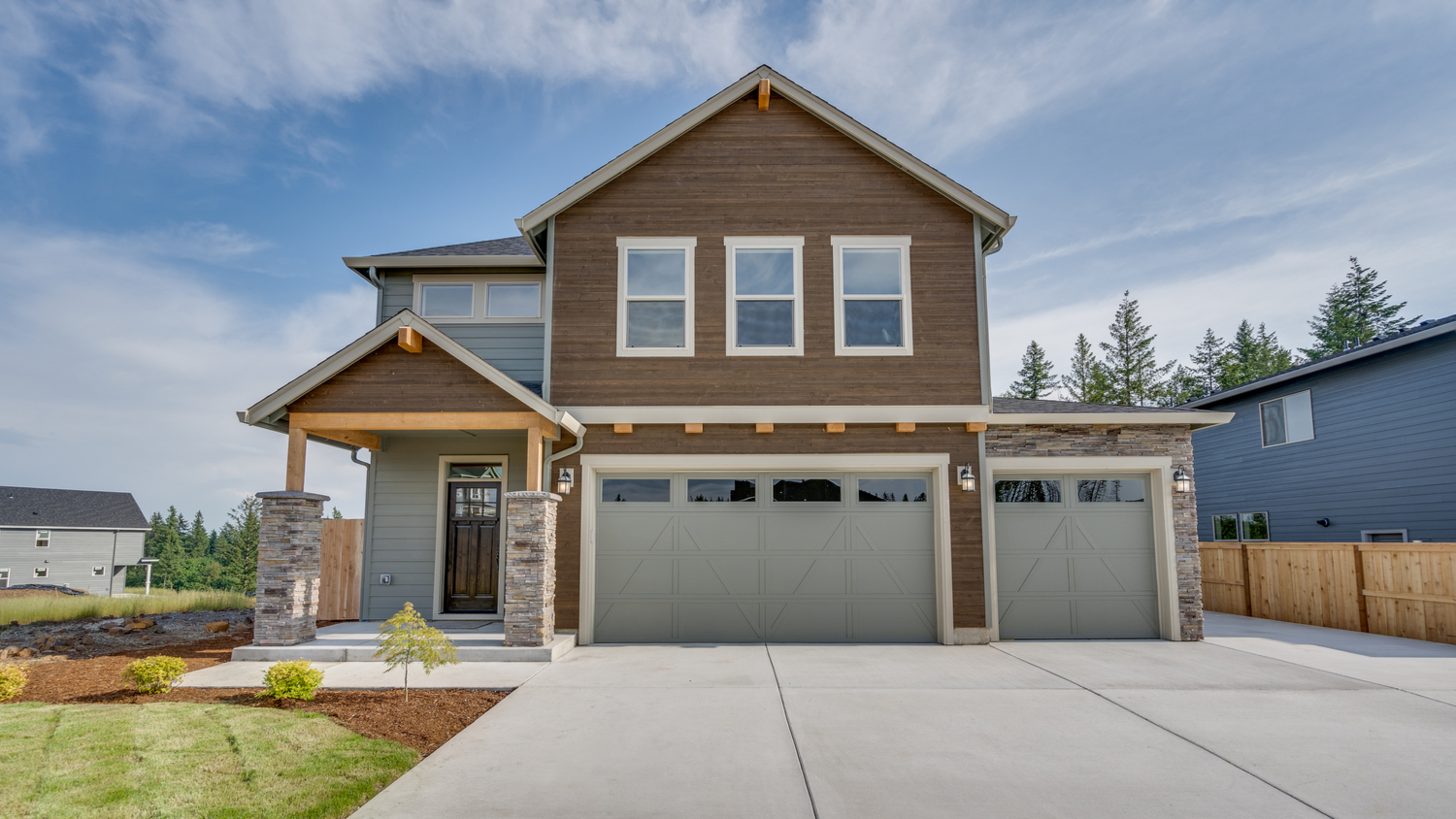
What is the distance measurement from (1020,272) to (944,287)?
18.0 metres

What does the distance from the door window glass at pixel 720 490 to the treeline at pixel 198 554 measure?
1563 inches

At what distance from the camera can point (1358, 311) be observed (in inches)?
1318

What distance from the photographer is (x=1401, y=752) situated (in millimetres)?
5188

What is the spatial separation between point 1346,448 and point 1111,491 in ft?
27.7

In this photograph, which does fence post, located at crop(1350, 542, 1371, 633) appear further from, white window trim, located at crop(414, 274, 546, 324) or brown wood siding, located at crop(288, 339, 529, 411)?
white window trim, located at crop(414, 274, 546, 324)

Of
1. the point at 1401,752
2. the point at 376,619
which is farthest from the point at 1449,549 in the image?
the point at 376,619

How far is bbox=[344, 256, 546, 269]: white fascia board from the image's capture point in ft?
35.1

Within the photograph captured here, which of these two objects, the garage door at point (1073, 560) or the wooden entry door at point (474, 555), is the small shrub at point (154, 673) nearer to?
the wooden entry door at point (474, 555)

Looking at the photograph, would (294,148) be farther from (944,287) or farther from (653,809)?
(653,809)

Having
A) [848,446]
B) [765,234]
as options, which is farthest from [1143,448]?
[765,234]

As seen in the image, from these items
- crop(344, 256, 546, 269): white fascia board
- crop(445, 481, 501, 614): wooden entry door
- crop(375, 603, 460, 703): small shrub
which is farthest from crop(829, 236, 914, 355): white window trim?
crop(375, 603, 460, 703): small shrub

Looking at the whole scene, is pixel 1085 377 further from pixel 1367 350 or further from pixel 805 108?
pixel 805 108

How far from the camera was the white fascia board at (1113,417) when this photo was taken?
998cm

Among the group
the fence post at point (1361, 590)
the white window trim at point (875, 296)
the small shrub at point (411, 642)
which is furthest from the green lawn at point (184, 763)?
the fence post at point (1361, 590)
